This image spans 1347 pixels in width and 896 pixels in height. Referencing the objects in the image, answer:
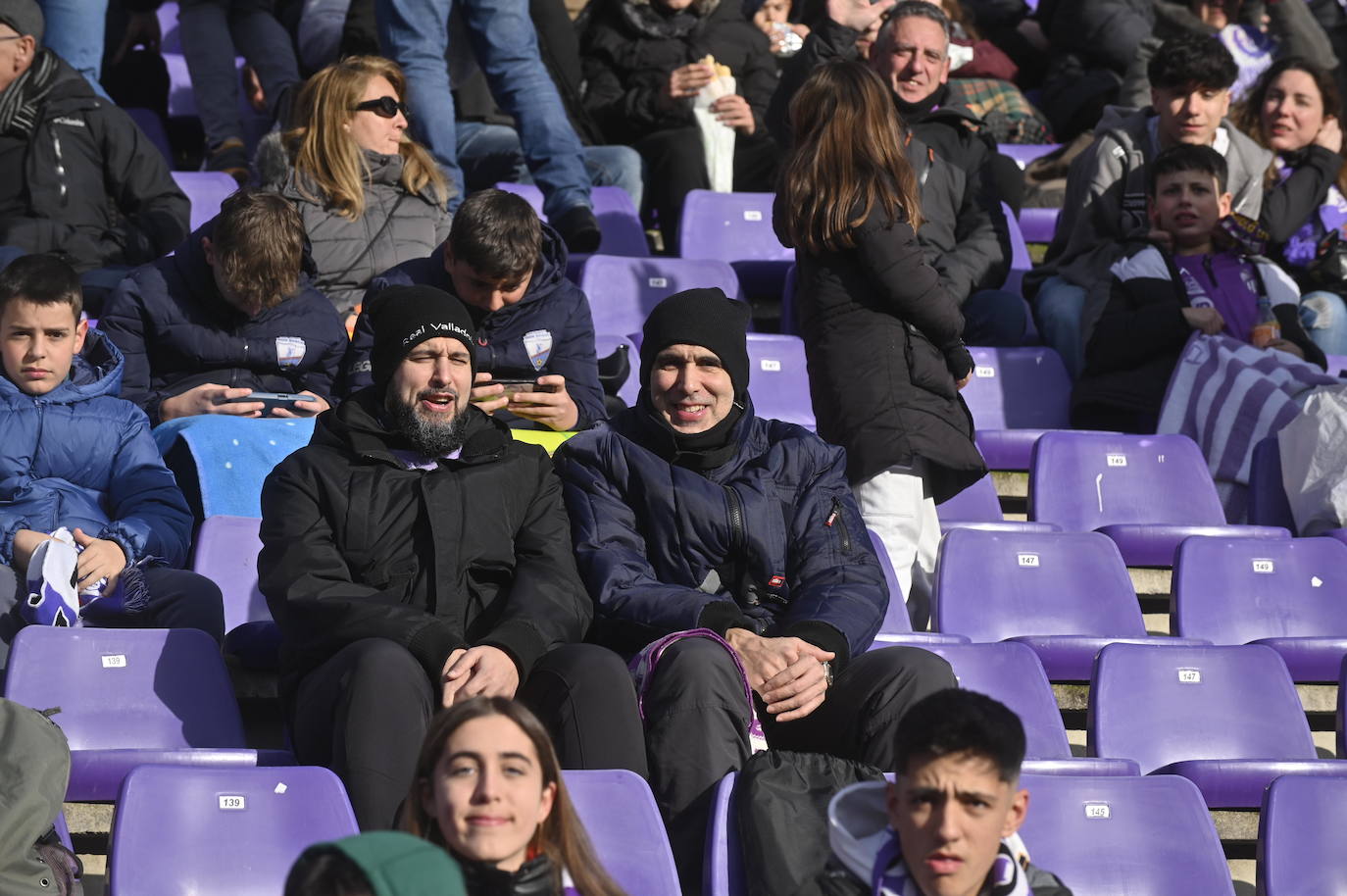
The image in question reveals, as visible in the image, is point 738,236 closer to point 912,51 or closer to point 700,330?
point 912,51

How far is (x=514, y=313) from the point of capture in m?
4.90

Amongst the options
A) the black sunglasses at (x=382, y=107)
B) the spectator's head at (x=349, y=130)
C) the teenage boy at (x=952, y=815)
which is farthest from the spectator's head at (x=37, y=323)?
the teenage boy at (x=952, y=815)

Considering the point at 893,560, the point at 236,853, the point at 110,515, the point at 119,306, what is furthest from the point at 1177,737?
the point at 119,306

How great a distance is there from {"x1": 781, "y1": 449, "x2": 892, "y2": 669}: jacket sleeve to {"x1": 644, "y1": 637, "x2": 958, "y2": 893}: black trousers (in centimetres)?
10

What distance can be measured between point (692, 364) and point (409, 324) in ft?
1.88

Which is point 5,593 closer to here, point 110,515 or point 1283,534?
point 110,515

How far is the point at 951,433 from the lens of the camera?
4684mm

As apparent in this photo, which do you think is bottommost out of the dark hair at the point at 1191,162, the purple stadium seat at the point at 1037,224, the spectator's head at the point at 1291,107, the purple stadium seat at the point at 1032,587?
the purple stadium seat at the point at 1032,587

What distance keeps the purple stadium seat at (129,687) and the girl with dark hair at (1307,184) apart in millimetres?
4014

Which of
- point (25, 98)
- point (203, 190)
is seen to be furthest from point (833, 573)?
point (203, 190)

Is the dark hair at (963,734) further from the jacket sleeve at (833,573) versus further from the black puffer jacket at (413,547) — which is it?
the black puffer jacket at (413,547)

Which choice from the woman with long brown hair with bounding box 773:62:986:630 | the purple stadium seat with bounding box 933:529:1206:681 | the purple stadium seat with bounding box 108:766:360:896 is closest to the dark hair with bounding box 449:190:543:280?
the woman with long brown hair with bounding box 773:62:986:630

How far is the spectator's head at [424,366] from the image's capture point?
381 centimetres

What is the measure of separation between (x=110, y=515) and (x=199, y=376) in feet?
2.17
